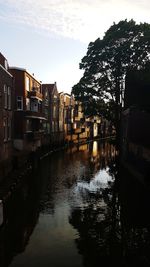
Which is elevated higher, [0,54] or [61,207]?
[0,54]

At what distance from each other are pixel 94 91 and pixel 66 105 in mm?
42468

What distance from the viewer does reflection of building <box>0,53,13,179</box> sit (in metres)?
32.0

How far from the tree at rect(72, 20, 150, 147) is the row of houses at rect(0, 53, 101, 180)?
438 centimetres

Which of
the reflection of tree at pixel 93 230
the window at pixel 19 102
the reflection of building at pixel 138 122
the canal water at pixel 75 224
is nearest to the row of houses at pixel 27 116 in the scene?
the window at pixel 19 102

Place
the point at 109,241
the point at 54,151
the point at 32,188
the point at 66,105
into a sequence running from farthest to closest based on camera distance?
the point at 66,105 → the point at 54,151 → the point at 32,188 → the point at 109,241

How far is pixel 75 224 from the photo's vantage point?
2102 cm

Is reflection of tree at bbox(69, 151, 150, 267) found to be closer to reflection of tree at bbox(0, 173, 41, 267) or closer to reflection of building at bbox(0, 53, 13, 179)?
reflection of tree at bbox(0, 173, 41, 267)

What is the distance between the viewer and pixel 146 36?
5072cm

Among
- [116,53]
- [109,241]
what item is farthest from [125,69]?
[109,241]

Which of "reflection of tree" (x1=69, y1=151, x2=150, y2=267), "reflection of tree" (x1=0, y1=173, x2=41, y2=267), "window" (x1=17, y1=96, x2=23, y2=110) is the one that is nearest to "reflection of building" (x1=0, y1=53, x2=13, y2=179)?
"reflection of tree" (x1=0, y1=173, x2=41, y2=267)

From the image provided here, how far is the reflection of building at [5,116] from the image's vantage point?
105ft

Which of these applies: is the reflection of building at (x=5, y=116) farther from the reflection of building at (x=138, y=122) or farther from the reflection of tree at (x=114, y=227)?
the reflection of building at (x=138, y=122)

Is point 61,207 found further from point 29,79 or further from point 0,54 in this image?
point 29,79

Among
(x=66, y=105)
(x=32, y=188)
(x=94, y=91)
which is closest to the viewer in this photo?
(x=32, y=188)
